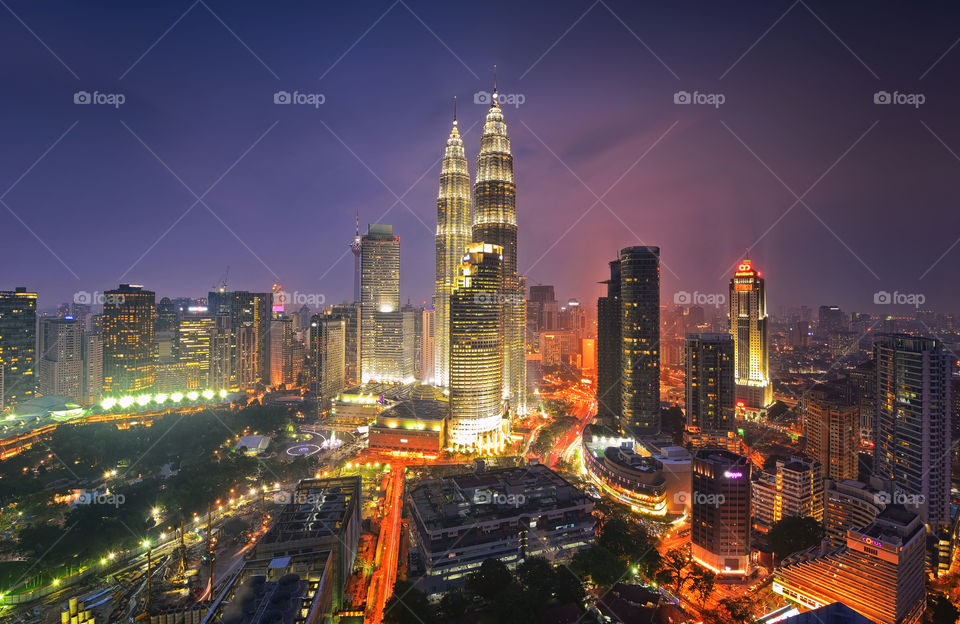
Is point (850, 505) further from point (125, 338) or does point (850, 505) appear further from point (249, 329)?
point (125, 338)

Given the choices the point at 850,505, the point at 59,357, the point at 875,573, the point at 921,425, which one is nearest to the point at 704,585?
the point at 875,573

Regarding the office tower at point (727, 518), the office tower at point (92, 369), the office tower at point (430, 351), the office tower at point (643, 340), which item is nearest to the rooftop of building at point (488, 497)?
the office tower at point (727, 518)

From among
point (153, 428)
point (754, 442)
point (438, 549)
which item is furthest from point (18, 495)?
point (754, 442)

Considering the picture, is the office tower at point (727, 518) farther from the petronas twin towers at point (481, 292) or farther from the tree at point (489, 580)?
the petronas twin towers at point (481, 292)

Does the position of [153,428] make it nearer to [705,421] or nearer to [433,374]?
[433,374]

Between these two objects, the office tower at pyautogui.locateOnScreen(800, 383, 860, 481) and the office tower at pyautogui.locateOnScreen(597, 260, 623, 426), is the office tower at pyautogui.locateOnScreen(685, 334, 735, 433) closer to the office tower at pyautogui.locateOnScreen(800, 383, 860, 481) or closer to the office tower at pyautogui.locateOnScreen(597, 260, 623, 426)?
the office tower at pyautogui.locateOnScreen(800, 383, 860, 481)
